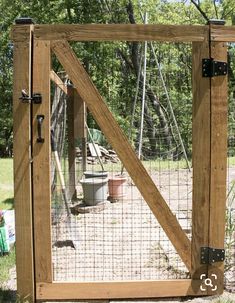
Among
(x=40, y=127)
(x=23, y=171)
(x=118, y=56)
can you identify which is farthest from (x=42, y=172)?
(x=118, y=56)

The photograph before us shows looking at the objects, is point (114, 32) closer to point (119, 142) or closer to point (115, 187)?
point (119, 142)

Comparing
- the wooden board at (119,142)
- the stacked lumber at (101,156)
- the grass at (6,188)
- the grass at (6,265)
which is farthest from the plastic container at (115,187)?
the wooden board at (119,142)

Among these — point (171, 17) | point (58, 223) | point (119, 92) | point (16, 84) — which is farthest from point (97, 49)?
point (16, 84)

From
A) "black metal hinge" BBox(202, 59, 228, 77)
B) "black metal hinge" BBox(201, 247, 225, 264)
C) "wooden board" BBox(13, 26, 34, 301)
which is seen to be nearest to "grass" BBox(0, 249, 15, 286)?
"wooden board" BBox(13, 26, 34, 301)

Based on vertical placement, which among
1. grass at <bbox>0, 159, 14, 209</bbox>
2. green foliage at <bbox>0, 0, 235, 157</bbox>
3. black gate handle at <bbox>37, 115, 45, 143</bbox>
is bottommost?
grass at <bbox>0, 159, 14, 209</bbox>

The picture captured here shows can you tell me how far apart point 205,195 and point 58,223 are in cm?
215

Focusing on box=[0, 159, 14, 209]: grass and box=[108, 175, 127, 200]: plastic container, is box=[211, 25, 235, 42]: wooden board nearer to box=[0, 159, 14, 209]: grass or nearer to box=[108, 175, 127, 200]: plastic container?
box=[108, 175, 127, 200]: plastic container

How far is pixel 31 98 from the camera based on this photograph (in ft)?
11.3

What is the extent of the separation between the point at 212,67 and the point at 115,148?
99 cm

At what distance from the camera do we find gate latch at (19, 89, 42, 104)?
3408mm

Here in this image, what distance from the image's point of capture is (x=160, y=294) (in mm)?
3662

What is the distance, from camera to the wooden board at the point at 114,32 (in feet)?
11.2

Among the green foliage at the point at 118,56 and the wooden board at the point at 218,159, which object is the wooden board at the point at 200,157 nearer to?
the wooden board at the point at 218,159

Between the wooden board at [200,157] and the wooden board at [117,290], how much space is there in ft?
0.47
